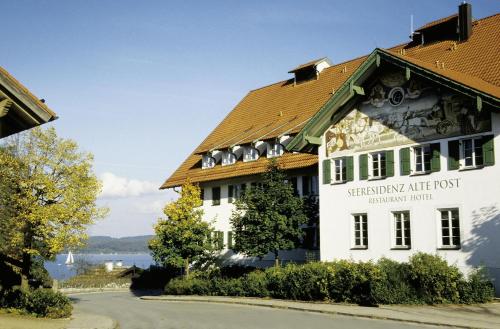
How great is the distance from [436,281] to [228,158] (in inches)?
826

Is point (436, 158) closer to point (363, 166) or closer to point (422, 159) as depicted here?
point (422, 159)

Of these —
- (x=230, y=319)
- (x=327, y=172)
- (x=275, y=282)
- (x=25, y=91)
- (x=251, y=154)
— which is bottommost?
(x=230, y=319)

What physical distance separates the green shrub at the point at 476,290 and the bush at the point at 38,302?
15.0 meters

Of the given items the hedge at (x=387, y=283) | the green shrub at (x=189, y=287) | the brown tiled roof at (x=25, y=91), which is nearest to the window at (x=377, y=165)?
the hedge at (x=387, y=283)

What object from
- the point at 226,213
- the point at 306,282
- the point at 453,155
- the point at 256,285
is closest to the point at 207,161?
the point at 226,213

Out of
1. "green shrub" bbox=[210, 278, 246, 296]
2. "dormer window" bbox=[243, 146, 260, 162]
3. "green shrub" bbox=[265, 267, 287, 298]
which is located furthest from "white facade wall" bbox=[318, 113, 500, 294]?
"dormer window" bbox=[243, 146, 260, 162]

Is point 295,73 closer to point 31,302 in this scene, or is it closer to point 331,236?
point 331,236

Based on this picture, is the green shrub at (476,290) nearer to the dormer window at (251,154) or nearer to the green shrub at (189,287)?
the green shrub at (189,287)

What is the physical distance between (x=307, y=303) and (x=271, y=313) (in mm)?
3199

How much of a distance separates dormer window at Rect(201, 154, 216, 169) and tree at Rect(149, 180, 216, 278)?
5793 mm

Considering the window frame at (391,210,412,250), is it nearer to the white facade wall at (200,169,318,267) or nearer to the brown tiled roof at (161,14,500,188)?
the brown tiled roof at (161,14,500,188)

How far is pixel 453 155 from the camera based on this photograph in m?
26.5

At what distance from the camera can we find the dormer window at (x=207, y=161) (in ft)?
144

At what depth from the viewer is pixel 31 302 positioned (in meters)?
21.8
